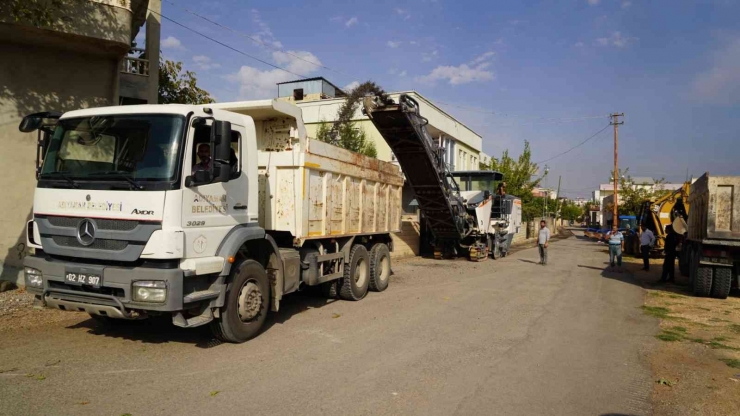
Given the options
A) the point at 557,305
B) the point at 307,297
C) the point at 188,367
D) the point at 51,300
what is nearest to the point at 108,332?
the point at 51,300

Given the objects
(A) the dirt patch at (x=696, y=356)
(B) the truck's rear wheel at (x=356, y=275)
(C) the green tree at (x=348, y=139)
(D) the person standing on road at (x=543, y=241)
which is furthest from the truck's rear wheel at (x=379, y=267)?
(C) the green tree at (x=348, y=139)

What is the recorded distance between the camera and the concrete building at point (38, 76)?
8555mm

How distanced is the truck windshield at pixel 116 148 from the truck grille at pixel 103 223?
45 cm

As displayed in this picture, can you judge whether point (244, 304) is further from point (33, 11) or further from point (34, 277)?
point (33, 11)

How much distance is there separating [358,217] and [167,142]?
4.69m

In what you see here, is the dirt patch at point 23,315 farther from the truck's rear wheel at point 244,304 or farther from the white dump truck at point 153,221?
the truck's rear wheel at point 244,304

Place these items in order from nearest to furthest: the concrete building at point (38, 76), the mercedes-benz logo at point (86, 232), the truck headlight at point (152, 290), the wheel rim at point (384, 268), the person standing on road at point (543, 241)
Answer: the truck headlight at point (152, 290) < the mercedes-benz logo at point (86, 232) < the concrete building at point (38, 76) < the wheel rim at point (384, 268) < the person standing on road at point (543, 241)

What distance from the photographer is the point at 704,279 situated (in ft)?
34.7

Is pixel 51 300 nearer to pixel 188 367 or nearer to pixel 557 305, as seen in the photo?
pixel 188 367

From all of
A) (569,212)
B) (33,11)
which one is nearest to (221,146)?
(33,11)

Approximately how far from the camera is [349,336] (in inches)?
255

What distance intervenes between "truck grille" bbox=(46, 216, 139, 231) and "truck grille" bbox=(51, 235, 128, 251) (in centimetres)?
14

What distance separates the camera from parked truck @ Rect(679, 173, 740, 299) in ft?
33.0

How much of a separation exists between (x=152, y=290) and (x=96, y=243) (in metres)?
0.89
